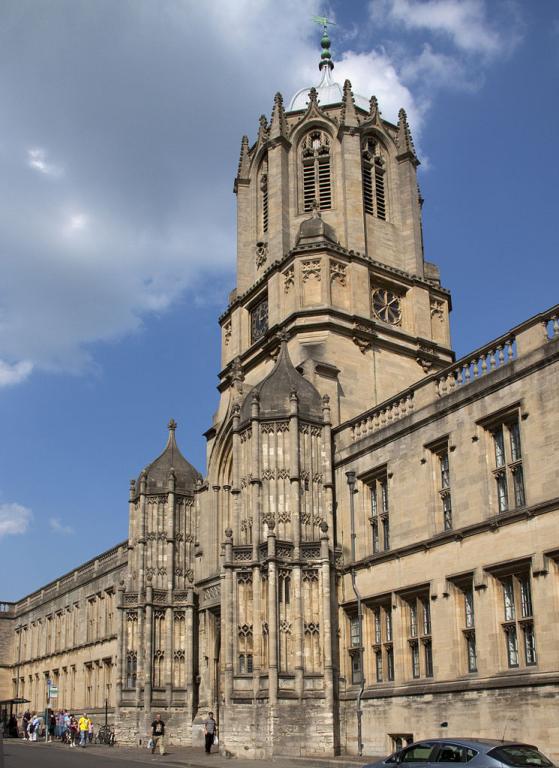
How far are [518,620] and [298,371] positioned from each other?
14396mm

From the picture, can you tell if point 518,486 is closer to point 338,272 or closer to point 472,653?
point 472,653

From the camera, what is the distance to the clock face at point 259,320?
39812 mm

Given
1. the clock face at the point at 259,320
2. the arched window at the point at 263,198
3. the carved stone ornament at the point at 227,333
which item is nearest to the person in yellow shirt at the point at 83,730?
the carved stone ornament at the point at 227,333

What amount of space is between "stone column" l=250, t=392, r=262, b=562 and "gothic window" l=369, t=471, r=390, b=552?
3.55 meters

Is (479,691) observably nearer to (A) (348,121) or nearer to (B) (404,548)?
(B) (404,548)

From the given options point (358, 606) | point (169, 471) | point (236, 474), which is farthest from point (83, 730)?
point (358, 606)

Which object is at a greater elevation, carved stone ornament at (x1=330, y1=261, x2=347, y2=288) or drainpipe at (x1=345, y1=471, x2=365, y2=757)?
carved stone ornament at (x1=330, y1=261, x2=347, y2=288)

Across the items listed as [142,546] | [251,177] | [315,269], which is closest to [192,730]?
[142,546]

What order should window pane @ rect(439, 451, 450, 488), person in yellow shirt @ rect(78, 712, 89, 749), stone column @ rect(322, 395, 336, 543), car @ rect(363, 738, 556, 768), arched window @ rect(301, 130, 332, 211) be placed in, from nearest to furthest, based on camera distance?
car @ rect(363, 738, 556, 768) < window pane @ rect(439, 451, 450, 488) < stone column @ rect(322, 395, 336, 543) < person in yellow shirt @ rect(78, 712, 89, 749) < arched window @ rect(301, 130, 332, 211)

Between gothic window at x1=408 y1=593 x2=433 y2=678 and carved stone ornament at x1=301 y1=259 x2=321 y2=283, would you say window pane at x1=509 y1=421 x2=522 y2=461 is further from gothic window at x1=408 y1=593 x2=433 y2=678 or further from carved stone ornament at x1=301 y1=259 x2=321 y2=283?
carved stone ornament at x1=301 y1=259 x2=321 y2=283

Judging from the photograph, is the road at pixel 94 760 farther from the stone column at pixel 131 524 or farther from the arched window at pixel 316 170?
the arched window at pixel 316 170

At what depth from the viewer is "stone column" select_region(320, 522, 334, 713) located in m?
27.7

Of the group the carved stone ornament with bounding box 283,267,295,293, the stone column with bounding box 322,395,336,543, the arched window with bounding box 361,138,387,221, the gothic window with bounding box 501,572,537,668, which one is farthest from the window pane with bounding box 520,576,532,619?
the arched window with bounding box 361,138,387,221

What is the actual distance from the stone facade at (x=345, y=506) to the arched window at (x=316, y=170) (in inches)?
3.7
